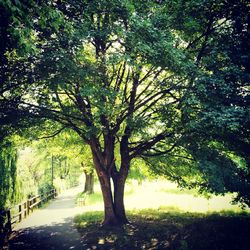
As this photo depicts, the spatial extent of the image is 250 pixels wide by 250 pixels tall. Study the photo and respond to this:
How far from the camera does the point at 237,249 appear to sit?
1073 centimetres

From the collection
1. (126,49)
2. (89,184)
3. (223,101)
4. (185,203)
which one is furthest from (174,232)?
(89,184)

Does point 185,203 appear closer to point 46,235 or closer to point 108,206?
point 108,206

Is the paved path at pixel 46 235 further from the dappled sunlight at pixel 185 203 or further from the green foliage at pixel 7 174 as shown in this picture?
the dappled sunlight at pixel 185 203

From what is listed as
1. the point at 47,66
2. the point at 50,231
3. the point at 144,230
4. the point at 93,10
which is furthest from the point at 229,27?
the point at 50,231

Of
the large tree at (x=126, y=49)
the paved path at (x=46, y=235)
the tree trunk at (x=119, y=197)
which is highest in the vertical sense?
the large tree at (x=126, y=49)

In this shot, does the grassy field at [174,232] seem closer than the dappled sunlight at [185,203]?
Yes

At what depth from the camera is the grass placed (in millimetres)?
11734

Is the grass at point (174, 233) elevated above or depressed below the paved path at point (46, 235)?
below

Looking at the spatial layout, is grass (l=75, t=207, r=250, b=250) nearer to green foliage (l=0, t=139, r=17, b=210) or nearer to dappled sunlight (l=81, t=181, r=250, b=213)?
dappled sunlight (l=81, t=181, r=250, b=213)

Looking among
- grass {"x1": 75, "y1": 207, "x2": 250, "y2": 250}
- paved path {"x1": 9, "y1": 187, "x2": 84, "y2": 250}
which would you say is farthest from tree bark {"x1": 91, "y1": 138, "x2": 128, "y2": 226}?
paved path {"x1": 9, "y1": 187, "x2": 84, "y2": 250}

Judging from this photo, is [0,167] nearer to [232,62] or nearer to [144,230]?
[144,230]

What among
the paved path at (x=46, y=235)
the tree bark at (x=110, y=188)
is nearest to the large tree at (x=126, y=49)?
the tree bark at (x=110, y=188)

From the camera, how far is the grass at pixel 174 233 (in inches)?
462

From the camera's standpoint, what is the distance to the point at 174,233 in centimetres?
1362
